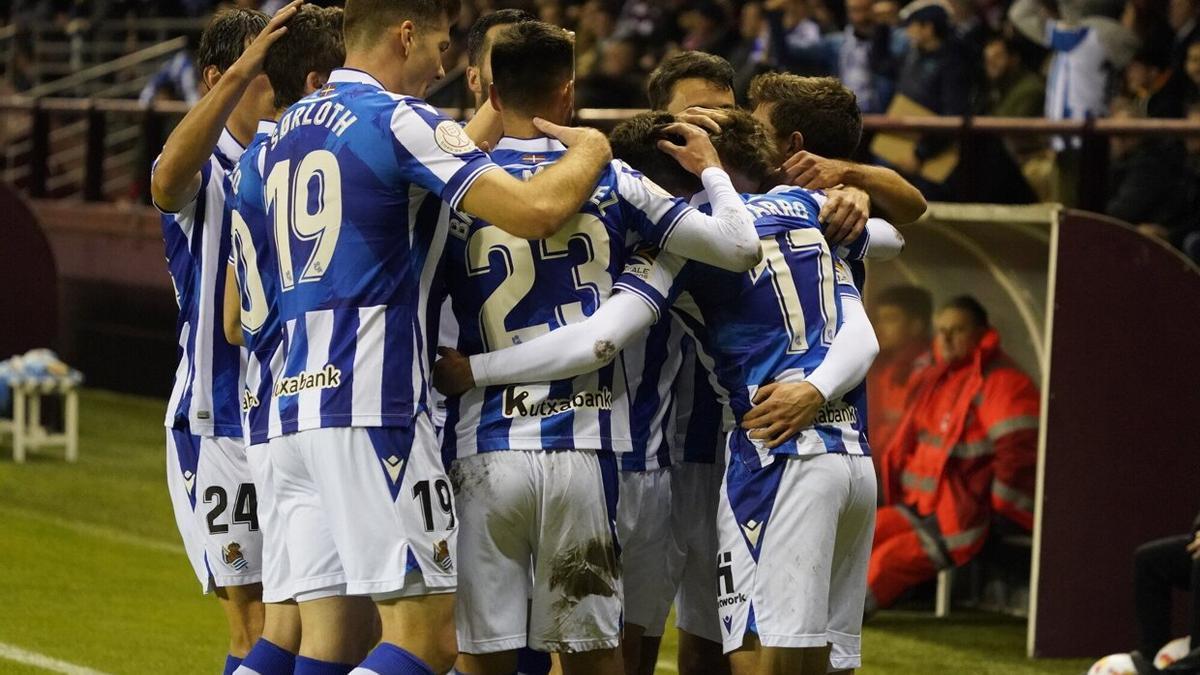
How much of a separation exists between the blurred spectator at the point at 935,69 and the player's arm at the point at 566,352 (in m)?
6.98

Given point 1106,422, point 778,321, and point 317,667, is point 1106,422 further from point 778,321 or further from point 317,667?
point 317,667

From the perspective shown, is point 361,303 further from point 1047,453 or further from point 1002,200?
point 1002,200

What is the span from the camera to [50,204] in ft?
53.6

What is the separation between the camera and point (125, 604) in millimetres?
8078

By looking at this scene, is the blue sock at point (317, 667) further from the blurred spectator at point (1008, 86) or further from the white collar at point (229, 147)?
the blurred spectator at point (1008, 86)

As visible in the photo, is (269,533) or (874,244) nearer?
(269,533)

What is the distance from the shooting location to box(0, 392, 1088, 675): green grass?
7223 millimetres

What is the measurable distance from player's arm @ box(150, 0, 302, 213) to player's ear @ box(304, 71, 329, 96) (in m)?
→ 0.12

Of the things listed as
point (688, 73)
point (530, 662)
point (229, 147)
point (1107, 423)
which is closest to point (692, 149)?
point (688, 73)

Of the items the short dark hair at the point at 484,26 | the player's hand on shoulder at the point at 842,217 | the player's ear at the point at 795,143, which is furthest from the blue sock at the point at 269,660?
the player's ear at the point at 795,143

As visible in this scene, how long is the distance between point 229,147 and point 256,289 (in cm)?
67

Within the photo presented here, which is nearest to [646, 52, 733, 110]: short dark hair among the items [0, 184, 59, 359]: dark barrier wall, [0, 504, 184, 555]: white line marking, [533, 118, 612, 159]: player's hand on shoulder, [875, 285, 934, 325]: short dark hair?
[533, 118, 612, 159]: player's hand on shoulder

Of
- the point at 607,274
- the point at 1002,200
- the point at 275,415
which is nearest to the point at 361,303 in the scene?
the point at 275,415

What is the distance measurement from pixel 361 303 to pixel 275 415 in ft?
1.16
